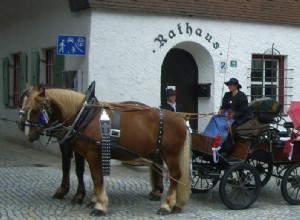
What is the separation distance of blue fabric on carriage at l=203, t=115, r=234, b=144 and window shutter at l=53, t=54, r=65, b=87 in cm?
499

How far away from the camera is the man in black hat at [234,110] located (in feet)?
26.3

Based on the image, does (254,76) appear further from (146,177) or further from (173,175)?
(173,175)

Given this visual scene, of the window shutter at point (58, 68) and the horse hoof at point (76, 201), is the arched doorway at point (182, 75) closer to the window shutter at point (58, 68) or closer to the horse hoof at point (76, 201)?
the window shutter at point (58, 68)

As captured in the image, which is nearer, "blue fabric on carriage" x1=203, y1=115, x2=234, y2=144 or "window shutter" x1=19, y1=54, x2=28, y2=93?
"blue fabric on carriage" x1=203, y1=115, x2=234, y2=144

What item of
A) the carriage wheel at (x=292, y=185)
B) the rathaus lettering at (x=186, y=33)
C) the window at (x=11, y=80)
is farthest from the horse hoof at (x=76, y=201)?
the window at (x=11, y=80)

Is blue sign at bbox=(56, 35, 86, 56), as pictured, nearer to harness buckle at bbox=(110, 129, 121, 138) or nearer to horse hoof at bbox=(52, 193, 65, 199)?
horse hoof at bbox=(52, 193, 65, 199)

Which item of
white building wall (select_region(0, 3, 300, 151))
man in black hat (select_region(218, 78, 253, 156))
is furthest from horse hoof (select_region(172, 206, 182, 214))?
white building wall (select_region(0, 3, 300, 151))

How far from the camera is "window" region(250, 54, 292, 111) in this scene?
12.8 meters

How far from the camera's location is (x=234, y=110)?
323 inches

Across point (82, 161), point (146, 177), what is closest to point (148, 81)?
point (146, 177)

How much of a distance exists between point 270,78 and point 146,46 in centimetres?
339

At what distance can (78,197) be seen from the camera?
7.77 metres

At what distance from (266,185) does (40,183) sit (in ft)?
12.8

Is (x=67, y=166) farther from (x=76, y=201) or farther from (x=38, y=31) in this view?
(x=38, y=31)
